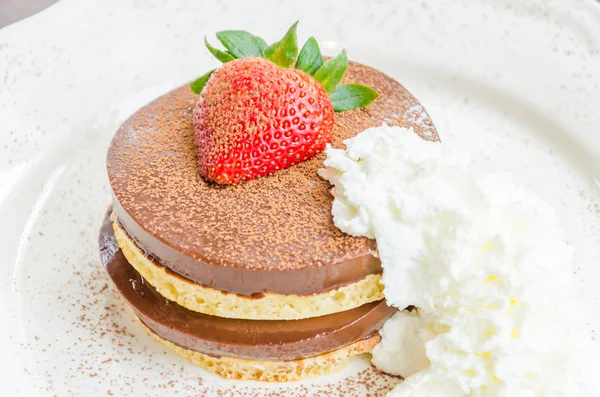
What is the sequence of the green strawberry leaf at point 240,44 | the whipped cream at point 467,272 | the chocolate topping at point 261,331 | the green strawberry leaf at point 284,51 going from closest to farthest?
1. the whipped cream at point 467,272
2. the chocolate topping at point 261,331
3. the green strawberry leaf at point 284,51
4. the green strawberry leaf at point 240,44

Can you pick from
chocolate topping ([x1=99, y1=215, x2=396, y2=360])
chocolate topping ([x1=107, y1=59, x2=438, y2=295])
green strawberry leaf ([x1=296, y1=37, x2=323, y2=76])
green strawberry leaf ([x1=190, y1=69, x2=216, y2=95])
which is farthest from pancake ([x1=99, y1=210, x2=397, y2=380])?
green strawberry leaf ([x1=296, y1=37, x2=323, y2=76])

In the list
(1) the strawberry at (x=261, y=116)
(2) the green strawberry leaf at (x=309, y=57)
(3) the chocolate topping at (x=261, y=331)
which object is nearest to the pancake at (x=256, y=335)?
(3) the chocolate topping at (x=261, y=331)

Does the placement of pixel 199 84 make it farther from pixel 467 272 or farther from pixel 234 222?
pixel 467 272

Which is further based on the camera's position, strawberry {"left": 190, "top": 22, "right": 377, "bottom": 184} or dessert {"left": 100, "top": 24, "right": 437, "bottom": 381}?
strawberry {"left": 190, "top": 22, "right": 377, "bottom": 184}

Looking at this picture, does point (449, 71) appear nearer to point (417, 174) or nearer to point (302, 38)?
point (302, 38)

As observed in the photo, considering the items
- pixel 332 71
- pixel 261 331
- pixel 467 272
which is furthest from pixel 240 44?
pixel 467 272

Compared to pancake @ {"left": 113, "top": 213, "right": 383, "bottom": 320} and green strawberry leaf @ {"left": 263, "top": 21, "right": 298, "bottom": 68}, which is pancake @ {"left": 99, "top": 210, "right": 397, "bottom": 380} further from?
green strawberry leaf @ {"left": 263, "top": 21, "right": 298, "bottom": 68}

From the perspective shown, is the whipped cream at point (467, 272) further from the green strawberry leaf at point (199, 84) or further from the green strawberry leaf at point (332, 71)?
the green strawberry leaf at point (199, 84)
